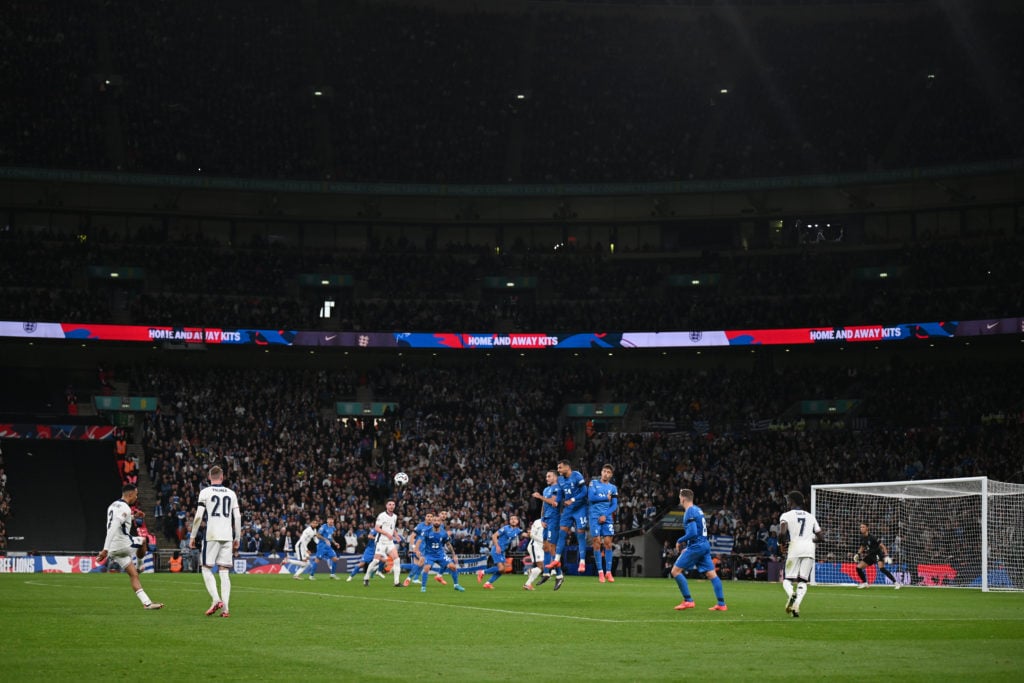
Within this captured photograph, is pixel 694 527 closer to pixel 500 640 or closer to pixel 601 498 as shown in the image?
pixel 601 498

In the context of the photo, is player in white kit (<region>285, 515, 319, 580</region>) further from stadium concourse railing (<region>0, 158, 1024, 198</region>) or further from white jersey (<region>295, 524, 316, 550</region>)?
stadium concourse railing (<region>0, 158, 1024, 198</region>)

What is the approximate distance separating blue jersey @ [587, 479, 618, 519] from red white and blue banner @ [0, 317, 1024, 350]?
3573cm

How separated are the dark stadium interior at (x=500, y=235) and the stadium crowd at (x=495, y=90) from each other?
0.60ft

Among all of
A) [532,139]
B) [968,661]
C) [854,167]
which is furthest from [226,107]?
[968,661]

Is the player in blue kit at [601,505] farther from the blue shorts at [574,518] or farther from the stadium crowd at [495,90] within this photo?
the stadium crowd at [495,90]

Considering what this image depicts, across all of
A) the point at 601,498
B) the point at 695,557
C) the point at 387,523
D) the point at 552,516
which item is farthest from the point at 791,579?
the point at 387,523

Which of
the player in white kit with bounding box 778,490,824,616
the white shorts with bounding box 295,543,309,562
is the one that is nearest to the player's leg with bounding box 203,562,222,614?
the player in white kit with bounding box 778,490,824,616

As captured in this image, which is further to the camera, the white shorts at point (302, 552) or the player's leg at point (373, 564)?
the white shorts at point (302, 552)

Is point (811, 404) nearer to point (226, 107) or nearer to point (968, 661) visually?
point (226, 107)

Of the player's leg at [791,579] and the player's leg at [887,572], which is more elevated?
the player's leg at [791,579]

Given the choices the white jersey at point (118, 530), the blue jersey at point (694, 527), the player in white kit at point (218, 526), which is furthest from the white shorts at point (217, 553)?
the blue jersey at point (694, 527)

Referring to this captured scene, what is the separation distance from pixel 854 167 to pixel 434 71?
24.0 metres

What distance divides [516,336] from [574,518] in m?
36.4

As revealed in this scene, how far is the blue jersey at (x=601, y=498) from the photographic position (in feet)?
90.4
